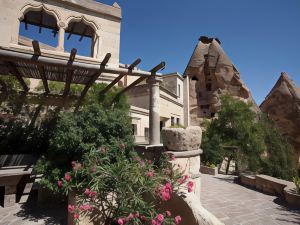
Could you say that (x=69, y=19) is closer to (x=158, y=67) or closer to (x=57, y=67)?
(x=57, y=67)

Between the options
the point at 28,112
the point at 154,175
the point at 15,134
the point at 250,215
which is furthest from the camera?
the point at 28,112

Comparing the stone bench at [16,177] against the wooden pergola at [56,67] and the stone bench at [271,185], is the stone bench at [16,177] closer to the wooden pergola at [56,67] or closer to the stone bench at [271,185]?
the wooden pergola at [56,67]

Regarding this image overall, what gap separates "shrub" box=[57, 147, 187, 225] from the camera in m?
3.04

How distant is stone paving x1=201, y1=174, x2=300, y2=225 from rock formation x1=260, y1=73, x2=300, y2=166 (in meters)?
22.1

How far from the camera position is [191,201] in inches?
122

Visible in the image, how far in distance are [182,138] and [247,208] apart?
2.66 m

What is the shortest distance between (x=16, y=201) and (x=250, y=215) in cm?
587

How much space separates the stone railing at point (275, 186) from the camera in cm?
559

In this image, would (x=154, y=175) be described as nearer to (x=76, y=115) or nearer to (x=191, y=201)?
(x=191, y=201)

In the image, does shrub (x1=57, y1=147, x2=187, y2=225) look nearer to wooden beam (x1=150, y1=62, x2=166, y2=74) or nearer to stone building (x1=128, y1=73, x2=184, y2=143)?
wooden beam (x1=150, y1=62, x2=166, y2=74)

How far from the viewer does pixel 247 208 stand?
4.95 m

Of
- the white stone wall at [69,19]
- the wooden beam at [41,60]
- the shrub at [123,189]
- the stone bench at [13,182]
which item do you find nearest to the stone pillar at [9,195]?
the stone bench at [13,182]

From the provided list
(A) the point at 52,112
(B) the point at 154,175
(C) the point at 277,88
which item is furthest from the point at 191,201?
(C) the point at 277,88

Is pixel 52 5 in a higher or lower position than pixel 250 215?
higher
